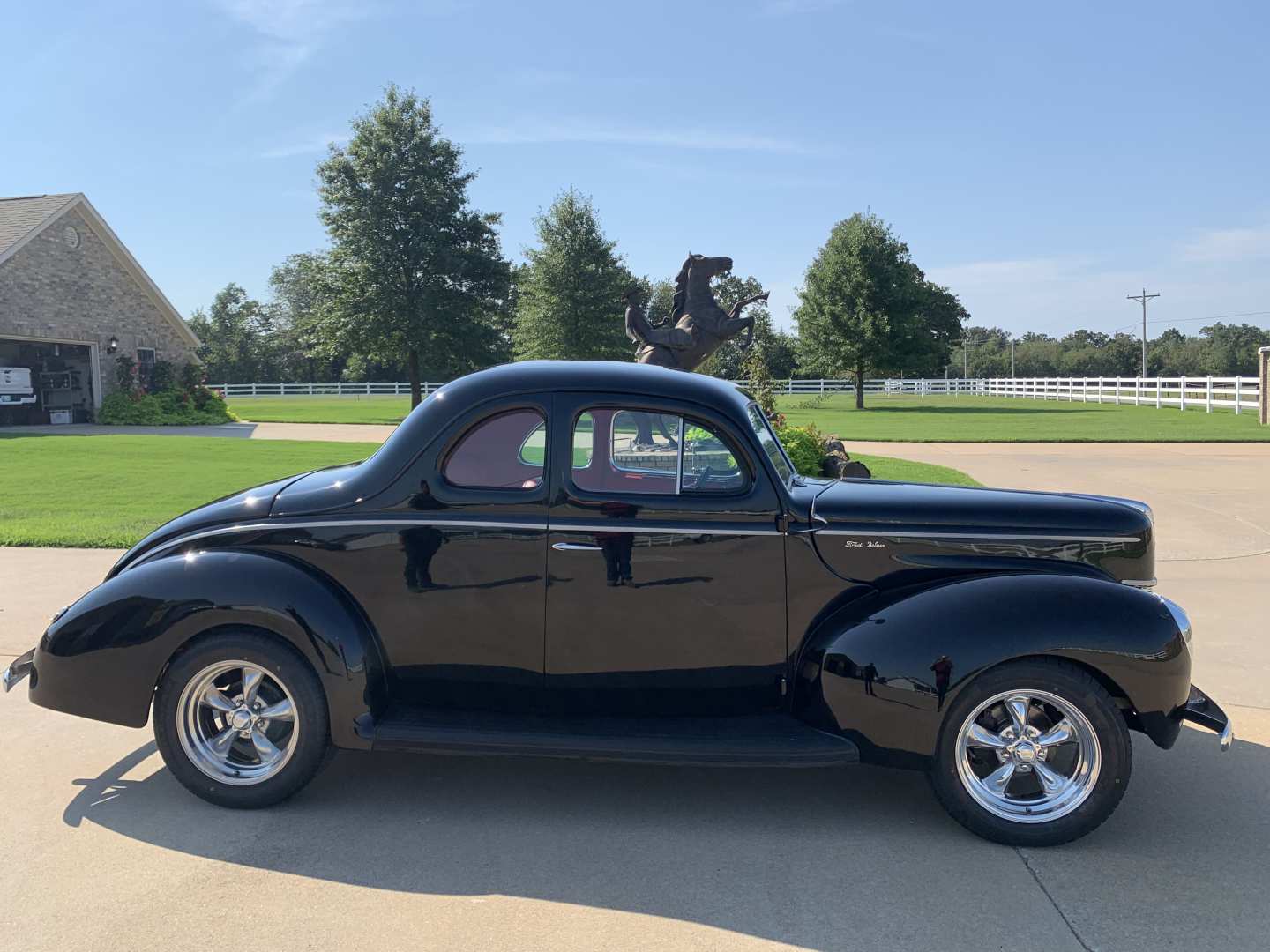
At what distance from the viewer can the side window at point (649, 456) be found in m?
3.82

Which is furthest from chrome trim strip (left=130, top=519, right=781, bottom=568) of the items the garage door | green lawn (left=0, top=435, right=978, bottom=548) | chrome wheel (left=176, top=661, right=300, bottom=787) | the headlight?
the garage door

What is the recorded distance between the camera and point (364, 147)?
35.3m

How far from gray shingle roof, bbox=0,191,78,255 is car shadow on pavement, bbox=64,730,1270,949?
26190mm

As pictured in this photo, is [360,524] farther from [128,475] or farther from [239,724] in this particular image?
[128,475]

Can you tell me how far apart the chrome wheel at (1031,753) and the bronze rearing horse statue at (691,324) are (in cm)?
984

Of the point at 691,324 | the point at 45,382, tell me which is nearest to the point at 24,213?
the point at 45,382

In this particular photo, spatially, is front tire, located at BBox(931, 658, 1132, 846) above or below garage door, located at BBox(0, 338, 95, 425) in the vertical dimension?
below

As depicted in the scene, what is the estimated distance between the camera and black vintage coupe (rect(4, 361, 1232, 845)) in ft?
11.7

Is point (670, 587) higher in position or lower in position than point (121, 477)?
higher

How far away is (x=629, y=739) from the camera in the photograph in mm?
3625

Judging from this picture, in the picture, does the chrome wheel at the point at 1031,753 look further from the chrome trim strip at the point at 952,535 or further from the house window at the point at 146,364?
the house window at the point at 146,364

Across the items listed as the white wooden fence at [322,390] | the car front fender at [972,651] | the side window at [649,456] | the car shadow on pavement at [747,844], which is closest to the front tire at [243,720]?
the car shadow on pavement at [747,844]

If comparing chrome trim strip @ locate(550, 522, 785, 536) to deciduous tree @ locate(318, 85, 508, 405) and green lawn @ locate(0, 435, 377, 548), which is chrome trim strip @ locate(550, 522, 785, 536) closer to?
green lawn @ locate(0, 435, 377, 548)

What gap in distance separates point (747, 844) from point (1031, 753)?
1.10 m
